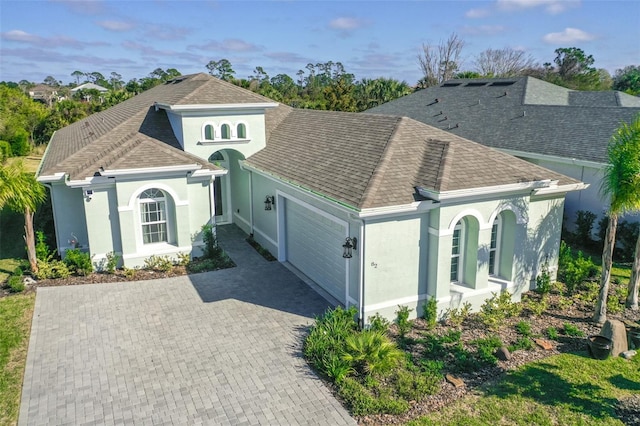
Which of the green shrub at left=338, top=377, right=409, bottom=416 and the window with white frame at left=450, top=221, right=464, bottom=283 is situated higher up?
the window with white frame at left=450, top=221, right=464, bottom=283

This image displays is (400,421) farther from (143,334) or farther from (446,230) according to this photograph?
(143,334)

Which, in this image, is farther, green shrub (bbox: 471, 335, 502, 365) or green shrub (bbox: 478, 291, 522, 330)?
green shrub (bbox: 478, 291, 522, 330)

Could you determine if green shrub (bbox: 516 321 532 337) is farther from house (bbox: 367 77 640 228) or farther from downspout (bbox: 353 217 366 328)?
house (bbox: 367 77 640 228)

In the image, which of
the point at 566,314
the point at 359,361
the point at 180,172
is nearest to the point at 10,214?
the point at 180,172

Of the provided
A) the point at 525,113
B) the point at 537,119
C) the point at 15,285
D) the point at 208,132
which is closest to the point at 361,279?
the point at 208,132

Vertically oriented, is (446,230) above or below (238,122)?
below

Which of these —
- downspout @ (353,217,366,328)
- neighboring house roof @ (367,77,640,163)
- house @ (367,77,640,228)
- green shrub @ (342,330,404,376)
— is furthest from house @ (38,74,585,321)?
neighboring house roof @ (367,77,640,163)

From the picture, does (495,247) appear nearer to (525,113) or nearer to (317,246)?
(317,246)
